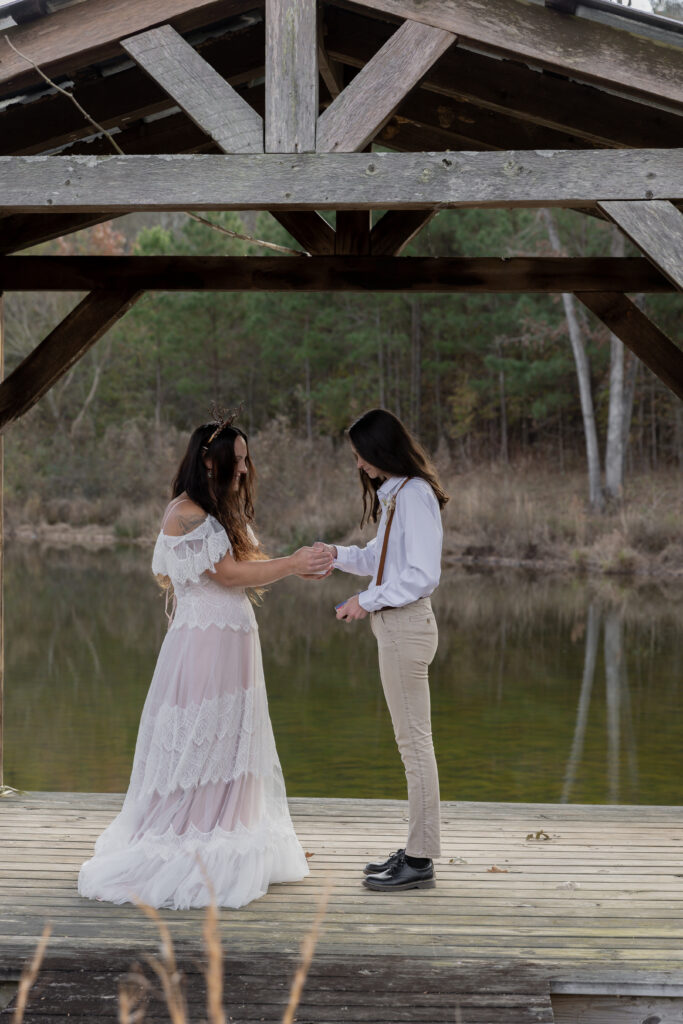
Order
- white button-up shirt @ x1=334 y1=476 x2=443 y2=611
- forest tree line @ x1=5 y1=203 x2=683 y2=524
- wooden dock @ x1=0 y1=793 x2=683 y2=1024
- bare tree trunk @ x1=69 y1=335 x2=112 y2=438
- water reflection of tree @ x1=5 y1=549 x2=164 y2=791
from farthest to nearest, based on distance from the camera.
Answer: bare tree trunk @ x1=69 y1=335 x2=112 y2=438, forest tree line @ x1=5 y1=203 x2=683 y2=524, water reflection of tree @ x1=5 y1=549 x2=164 y2=791, white button-up shirt @ x1=334 y1=476 x2=443 y2=611, wooden dock @ x1=0 y1=793 x2=683 y2=1024

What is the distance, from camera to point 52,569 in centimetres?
2120

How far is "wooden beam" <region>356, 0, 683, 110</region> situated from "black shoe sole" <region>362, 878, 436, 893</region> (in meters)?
2.59

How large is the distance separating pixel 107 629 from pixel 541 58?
12118 millimetres

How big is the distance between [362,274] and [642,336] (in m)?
1.24

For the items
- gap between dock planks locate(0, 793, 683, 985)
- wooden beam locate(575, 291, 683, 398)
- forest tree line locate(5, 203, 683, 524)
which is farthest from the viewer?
forest tree line locate(5, 203, 683, 524)

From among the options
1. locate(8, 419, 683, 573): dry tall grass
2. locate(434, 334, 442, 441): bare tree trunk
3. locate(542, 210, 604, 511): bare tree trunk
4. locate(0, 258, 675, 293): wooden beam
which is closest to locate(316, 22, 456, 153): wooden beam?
locate(0, 258, 675, 293): wooden beam

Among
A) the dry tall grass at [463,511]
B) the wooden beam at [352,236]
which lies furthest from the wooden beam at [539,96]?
the dry tall grass at [463,511]

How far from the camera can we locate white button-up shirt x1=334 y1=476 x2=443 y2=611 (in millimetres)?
4039

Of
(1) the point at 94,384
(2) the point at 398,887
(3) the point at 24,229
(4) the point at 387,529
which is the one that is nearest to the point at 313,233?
(3) the point at 24,229

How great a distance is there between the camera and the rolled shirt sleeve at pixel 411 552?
404 centimetres

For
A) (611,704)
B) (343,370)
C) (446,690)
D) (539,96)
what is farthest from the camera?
(343,370)

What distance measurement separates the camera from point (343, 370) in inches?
1303

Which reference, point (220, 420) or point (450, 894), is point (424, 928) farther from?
point (220, 420)

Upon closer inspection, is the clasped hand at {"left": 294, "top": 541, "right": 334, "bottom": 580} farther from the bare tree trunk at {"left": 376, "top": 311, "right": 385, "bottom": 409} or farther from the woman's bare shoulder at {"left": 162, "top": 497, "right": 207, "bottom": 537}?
the bare tree trunk at {"left": 376, "top": 311, "right": 385, "bottom": 409}
